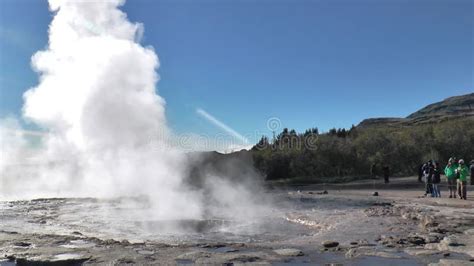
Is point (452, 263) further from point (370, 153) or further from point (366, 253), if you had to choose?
point (370, 153)

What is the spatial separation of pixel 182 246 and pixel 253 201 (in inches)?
510

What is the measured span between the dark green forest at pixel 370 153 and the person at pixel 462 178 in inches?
921

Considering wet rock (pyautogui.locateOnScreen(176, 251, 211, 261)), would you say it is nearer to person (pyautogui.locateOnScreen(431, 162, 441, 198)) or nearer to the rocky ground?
→ the rocky ground

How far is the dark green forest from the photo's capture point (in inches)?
1682

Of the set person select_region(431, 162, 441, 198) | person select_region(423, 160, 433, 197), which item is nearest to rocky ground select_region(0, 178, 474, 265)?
person select_region(431, 162, 441, 198)

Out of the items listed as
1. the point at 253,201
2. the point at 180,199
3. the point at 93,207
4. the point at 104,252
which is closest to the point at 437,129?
the point at 253,201

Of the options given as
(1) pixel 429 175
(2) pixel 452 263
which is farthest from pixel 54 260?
(1) pixel 429 175

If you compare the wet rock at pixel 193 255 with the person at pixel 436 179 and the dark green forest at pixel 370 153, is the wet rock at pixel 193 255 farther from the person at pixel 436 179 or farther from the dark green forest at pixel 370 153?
the dark green forest at pixel 370 153

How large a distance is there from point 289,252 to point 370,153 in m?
37.1

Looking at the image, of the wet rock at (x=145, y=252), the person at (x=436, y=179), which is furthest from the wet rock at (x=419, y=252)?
the person at (x=436, y=179)

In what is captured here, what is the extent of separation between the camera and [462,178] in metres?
17.2

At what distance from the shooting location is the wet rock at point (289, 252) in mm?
8477

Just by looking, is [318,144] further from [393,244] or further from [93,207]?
[393,244]

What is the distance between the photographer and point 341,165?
44750 millimetres
